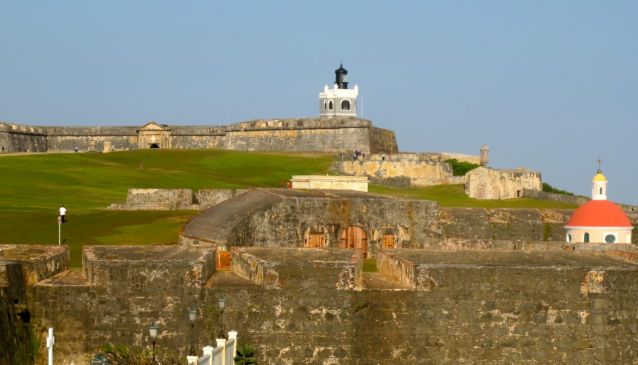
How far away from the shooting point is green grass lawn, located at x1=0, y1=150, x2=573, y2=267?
4238 cm

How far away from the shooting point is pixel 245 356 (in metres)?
31.1

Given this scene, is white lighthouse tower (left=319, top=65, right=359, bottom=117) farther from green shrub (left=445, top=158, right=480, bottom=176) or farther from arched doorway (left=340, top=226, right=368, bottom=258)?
arched doorway (left=340, top=226, right=368, bottom=258)

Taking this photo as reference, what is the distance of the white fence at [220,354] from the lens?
23.6 meters

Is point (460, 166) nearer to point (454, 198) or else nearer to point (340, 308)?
point (454, 198)

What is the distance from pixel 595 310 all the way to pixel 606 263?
2.04 m

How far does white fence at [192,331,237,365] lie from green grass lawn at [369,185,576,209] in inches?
1465

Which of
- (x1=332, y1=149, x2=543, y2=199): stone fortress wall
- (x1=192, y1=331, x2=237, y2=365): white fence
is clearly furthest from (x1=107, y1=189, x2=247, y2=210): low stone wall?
(x1=332, y1=149, x2=543, y2=199): stone fortress wall

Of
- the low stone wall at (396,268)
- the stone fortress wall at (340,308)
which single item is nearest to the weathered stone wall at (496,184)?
the low stone wall at (396,268)

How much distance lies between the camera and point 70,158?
9600 cm

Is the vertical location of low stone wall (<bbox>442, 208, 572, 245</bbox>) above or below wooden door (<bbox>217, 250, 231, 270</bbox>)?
above

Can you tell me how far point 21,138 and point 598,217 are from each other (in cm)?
8106

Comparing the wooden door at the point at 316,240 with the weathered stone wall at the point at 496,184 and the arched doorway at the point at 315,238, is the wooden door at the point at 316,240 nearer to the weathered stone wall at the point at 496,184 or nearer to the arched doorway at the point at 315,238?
the arched doorway at the point at 315,238

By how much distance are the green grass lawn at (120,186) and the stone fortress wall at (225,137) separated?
10267mm

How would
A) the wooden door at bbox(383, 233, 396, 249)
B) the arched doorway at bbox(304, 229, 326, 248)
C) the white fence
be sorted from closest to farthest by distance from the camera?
the white fence
the arched doorway at bbox(304, 229, 326, 248)
the wooden door at bbox(383, 233, 396, 249)
